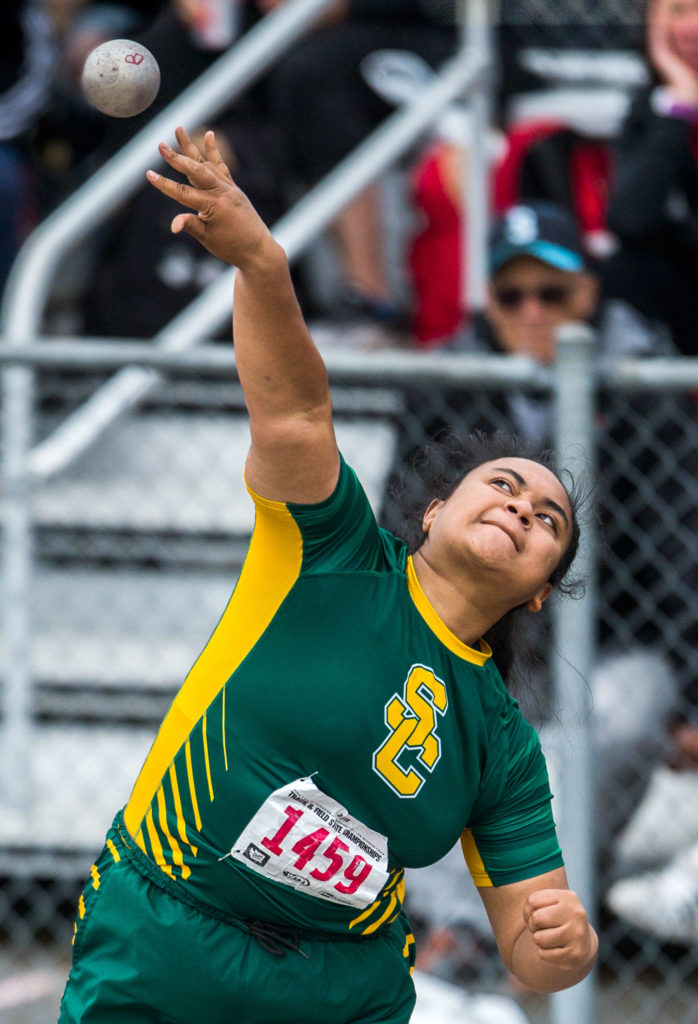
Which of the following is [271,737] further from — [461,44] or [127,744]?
[461,44]

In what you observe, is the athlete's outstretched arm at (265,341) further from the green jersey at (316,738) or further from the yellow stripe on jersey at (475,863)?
the yellow stripe on jersey at (475,863)

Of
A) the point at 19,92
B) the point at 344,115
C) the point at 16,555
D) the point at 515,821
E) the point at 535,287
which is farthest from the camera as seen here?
the point at 19,92

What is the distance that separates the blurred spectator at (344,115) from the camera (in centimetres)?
491

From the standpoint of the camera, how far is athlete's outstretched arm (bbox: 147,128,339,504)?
5.82 ft

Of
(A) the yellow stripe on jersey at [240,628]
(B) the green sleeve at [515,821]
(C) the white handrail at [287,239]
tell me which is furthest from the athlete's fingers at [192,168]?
(C) the white handrail at [287,239]

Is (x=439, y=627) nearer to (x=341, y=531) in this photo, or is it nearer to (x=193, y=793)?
(x=341, y=531)

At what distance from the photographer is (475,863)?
2.35m

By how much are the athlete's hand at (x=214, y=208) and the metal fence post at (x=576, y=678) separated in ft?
5.10

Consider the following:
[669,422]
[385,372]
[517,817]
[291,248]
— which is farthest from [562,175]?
[517,817]

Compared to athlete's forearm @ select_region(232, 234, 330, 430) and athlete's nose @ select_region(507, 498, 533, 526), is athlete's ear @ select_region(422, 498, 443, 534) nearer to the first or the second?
athlete's nose @ select_region(507, 498, 533, 526)

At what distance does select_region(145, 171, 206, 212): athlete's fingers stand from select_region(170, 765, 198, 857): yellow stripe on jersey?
87 centimetres

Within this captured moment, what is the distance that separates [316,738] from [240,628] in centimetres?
20

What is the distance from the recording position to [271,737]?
209 centimetres

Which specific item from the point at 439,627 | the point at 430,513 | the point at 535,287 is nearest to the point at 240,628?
the point at 439,627
